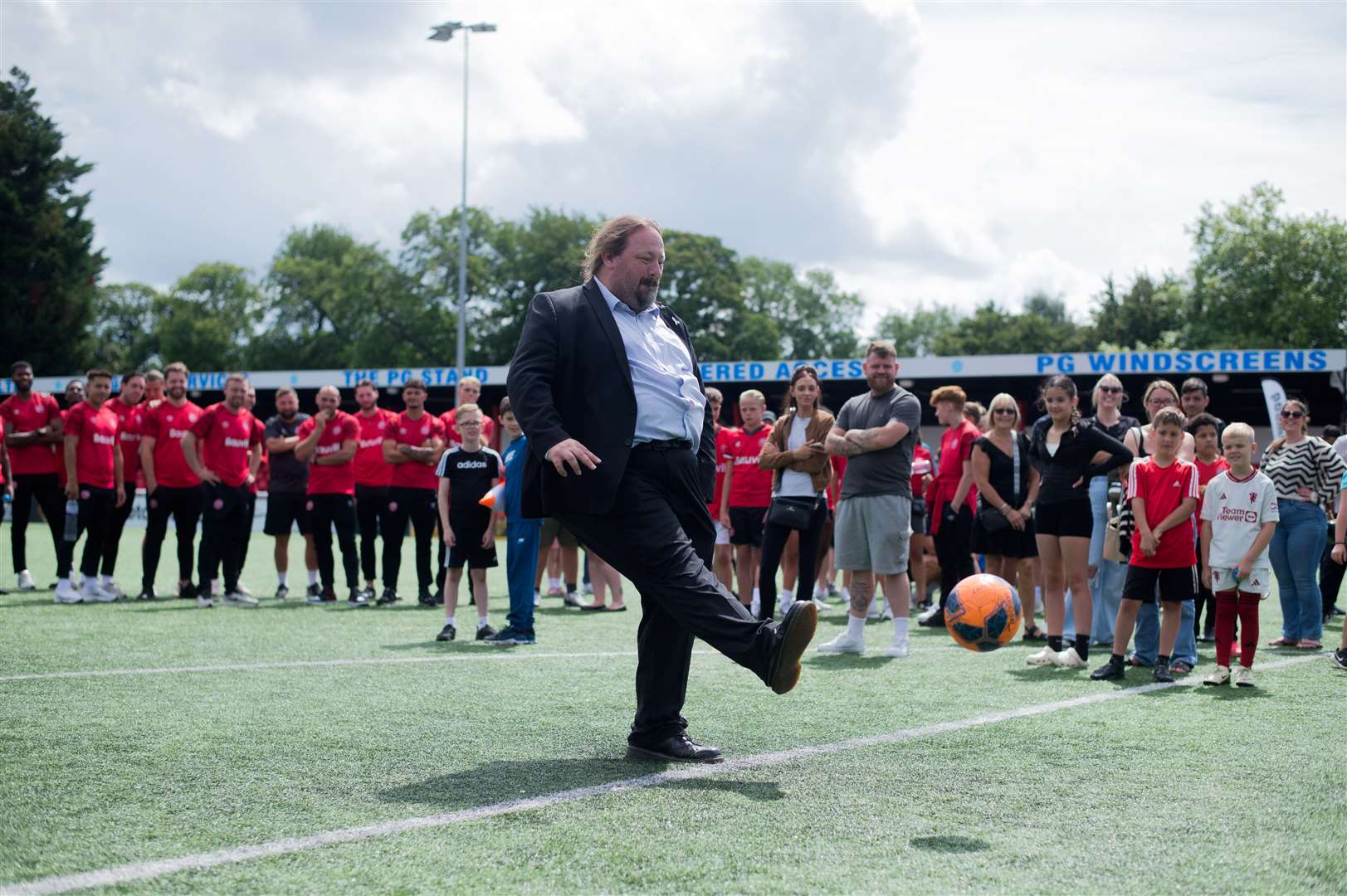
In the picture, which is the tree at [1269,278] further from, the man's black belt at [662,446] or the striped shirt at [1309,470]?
the man's black belt at [662,446]

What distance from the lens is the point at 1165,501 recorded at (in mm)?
7777

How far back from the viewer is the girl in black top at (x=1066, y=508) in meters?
8.30

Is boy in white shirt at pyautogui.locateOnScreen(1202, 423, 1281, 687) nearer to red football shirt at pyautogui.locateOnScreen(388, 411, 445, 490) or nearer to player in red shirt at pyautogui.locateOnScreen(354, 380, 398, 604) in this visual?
red football shirt at pyautogui.locateOnScreen(388, 411, 445, 490)

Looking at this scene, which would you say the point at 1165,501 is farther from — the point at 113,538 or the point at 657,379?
the point at 113,538

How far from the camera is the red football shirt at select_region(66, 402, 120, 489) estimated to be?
12.8 metres

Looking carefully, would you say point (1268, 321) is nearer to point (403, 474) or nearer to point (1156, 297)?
point (1156, 297)

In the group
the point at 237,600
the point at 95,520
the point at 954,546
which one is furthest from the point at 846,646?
the point at 95,520

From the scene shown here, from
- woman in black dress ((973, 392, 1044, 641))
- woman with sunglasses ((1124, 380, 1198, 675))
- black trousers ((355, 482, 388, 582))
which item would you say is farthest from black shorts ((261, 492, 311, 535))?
woman with sunglasses ((1124, 380, 1198, 675))

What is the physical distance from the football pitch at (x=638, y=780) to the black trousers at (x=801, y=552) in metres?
→ 1.80

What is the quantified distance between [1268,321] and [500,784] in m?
68.2

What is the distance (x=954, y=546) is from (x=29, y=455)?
31.0 ft

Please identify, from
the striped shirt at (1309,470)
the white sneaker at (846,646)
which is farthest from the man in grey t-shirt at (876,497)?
the striped shirt at (1309,470)

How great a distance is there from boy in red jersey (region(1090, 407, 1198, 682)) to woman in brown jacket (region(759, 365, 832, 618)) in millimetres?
2449

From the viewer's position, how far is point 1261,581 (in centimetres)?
757
